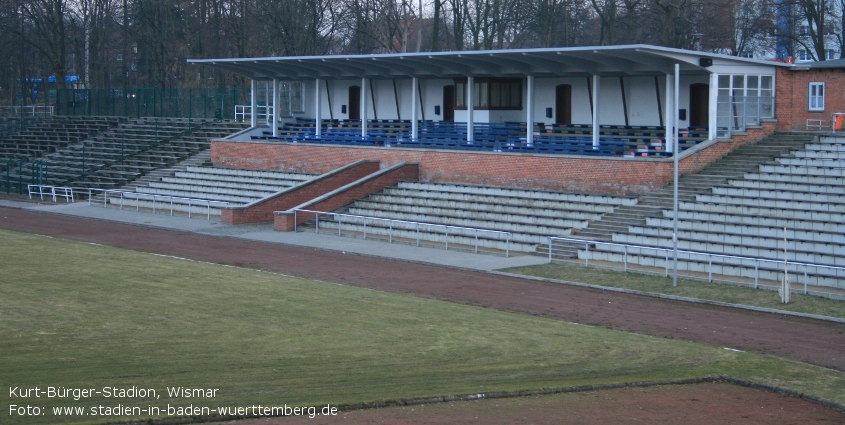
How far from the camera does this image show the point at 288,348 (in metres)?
14.1

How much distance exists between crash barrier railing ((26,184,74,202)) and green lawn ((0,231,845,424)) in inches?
910

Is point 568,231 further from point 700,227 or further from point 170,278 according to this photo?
point 170,278

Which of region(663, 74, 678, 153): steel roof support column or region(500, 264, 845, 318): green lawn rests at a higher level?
region(663, 74, 678, 153): steel roof support column

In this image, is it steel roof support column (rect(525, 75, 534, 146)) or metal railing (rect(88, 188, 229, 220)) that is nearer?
steel roof support column (rect(525, 75, 534, 146))

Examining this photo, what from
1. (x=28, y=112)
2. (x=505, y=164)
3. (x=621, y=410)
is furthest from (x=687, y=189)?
(x=28, y=112)

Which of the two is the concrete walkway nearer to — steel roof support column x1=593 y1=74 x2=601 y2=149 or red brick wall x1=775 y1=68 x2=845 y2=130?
steel roof support column x1=593 y1=74 x2=601 y2=149

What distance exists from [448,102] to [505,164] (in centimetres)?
908

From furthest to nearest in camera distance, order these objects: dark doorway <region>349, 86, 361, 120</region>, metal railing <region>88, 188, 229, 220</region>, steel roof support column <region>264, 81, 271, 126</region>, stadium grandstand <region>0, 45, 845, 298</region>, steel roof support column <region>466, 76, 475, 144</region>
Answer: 1. steel roof support column <region>264, 81, 271, 126</region>
2. dark doorway <region>349, 86, 361, 120</region>
3. steel roof support column <region>466, 76, 475, 144</region>
4. metal railing <region>88, 188, 229, 220</region>
5. stadium grandstand <region>0, 45, 845, 298</region>

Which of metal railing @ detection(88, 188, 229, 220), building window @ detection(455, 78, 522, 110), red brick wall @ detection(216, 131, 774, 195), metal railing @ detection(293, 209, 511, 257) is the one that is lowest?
metal railing @ detection(293, 209, 511, 257)

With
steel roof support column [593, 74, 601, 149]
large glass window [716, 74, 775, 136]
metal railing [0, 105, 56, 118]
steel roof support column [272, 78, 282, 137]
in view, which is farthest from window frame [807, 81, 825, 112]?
metal railing [0, 105, 56, 118]

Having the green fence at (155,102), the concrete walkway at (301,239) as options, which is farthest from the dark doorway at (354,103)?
the concrete walkway at (301,239)

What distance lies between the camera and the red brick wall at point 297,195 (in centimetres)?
3425

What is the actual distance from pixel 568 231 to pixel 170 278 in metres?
12.5

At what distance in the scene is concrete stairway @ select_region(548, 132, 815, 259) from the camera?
27250 mm
